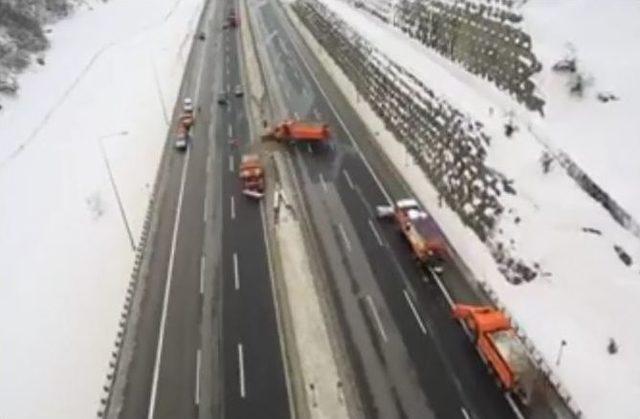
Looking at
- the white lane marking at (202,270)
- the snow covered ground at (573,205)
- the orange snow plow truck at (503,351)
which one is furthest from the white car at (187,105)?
the orange snow plow truck at (503,351)

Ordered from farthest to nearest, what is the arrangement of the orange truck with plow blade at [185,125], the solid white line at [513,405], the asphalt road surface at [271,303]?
the orange truck with plow blade at [185,125], the asphalt road surface at [271,303], the solid white line at [513,405]

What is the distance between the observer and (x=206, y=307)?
4078 cm

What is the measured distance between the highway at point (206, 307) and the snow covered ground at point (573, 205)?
47.0 feet

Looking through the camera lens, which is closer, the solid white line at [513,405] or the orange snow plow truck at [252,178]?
the solid white line at [513,405]

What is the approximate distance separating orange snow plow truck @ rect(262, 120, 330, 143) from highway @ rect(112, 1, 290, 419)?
11.3 feet

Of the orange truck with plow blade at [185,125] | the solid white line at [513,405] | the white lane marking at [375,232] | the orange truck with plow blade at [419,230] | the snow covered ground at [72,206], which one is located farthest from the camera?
the orange truck with plow blade at [185,125]

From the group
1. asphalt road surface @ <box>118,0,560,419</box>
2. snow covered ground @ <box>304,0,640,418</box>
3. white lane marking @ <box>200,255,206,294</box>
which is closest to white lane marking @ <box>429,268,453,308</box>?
asphalt road surface @ <box>118,0,560,419</box>

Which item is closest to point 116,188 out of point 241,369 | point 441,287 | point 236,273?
point 236,273

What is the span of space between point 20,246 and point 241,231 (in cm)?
1814

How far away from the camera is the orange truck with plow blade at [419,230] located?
143 feet

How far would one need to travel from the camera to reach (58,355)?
39.5 m

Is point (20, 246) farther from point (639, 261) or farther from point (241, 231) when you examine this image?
point (639, 261)

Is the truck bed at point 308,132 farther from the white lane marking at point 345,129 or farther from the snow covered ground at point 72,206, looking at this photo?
the snow covered ground at point 72,206

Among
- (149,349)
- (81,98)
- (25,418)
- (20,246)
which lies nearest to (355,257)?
(149,349)
